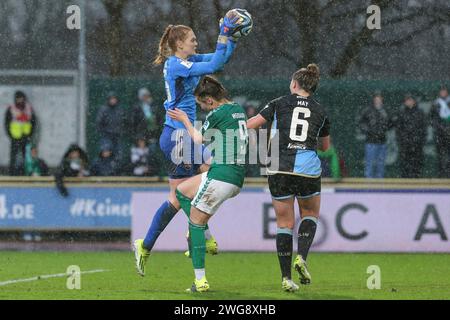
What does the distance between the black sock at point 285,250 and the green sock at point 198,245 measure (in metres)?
0.67

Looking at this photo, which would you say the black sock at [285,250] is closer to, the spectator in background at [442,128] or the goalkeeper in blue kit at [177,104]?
the goalkeeper in blue kit at [177,104]

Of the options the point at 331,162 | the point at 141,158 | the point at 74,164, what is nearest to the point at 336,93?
the point at 331,162

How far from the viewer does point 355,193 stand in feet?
53.2

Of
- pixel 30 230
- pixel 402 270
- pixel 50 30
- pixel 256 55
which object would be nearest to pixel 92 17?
pixel 50 30

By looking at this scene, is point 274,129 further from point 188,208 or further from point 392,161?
point 392,161

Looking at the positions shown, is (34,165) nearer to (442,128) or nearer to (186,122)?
(442,128)

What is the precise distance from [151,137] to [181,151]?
8.82 m

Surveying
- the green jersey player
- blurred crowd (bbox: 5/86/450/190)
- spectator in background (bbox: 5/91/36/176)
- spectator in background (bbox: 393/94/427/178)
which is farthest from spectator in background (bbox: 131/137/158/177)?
the green jersey player

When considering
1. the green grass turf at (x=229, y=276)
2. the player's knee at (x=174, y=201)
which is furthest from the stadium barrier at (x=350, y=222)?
the player's knee at (x=174, y=201)

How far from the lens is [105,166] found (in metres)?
18.8

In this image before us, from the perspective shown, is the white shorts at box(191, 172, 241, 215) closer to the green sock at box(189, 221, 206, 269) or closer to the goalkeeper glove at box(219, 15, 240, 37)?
the green sock at box(189, 221, 206, 269)

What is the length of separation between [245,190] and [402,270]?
12.0 feet

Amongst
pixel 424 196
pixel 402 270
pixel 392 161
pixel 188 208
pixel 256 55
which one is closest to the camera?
pixel 188 208

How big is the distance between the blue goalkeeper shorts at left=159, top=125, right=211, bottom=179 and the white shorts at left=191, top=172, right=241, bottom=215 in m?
1.06
